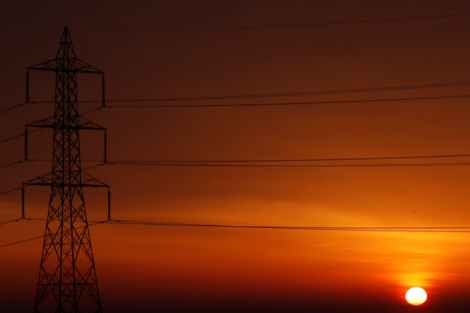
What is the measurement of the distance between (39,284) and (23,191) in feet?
18.4

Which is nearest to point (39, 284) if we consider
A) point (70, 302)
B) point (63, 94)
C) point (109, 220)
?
point (70, 302)

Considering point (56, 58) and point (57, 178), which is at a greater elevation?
point (56, 58)

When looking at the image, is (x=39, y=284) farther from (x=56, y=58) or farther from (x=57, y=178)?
(x=56, y=58)

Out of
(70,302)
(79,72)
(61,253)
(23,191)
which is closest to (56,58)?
(79,72)

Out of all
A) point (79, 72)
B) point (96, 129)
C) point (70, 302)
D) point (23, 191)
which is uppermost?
point (79, 72)

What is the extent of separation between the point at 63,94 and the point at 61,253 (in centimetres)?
959

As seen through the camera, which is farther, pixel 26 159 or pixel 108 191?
pixel 108 191

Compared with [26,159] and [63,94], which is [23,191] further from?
[63,94]

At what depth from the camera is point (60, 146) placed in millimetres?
42219

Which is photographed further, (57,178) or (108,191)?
(108,191)

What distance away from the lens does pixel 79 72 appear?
43719 mm

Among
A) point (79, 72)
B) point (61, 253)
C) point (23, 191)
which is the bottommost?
point (61, 253)

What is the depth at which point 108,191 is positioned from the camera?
44750mm

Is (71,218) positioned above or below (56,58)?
below
